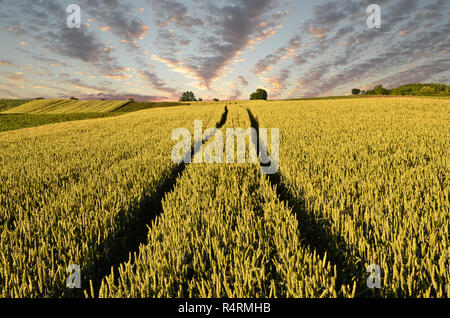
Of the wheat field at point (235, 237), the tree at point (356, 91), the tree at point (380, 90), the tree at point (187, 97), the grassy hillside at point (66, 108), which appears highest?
the tree at point (187, 97)

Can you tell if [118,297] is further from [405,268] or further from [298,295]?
[405,268]

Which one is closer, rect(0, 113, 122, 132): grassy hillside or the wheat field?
the wheat field

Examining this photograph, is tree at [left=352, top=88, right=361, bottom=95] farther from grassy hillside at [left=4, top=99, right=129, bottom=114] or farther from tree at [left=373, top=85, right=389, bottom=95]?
grassy hillside at [left=4, top=99, right=129, bottom=114]

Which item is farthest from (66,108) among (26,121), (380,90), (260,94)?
(380,90)

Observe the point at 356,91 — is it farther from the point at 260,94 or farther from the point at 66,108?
the point at 66,108

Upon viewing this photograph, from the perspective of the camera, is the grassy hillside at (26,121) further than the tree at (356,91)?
No

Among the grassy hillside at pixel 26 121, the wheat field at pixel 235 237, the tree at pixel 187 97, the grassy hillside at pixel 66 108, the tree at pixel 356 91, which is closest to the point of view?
the wheat field at pixel 235 237

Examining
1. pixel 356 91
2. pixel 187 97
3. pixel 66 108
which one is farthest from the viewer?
pixel 187 97

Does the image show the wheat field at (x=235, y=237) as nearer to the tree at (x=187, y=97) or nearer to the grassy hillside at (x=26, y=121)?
the grassy hillside at (x=26, y=121)

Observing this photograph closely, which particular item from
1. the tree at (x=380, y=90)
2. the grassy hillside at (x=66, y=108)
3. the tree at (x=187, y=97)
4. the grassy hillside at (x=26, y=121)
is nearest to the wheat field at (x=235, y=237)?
the grassy hillside at (x=26, y=121)

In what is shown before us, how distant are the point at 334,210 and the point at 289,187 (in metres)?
1.47

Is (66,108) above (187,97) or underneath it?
underneath

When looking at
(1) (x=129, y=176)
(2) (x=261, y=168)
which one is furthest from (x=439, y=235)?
(1) (x=129, y=176)

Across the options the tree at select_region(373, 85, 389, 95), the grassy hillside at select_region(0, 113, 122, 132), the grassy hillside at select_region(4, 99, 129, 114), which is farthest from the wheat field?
the tree at select_region(373, 85, 389, 95)
